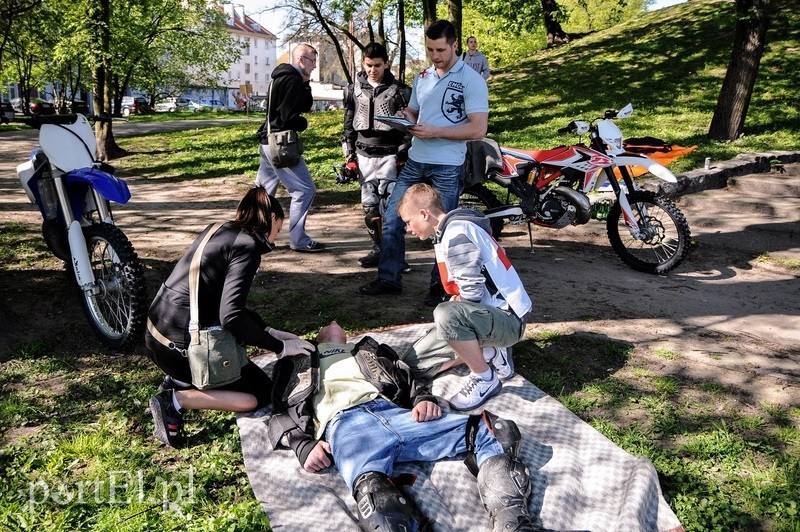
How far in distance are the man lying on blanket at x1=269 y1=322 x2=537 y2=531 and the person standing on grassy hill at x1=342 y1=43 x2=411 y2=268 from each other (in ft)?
8.51

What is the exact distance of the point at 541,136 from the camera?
40.1 ft

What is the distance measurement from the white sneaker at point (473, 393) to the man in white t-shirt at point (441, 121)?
1.57 metres

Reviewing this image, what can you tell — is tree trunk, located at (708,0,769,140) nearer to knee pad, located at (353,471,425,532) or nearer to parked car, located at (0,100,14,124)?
parked car, located at (0,100,14,124)

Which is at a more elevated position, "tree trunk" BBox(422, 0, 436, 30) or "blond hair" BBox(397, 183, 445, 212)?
"tree trunk" BBox(422, 0, 436, 30)

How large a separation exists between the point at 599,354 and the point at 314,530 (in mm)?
2502

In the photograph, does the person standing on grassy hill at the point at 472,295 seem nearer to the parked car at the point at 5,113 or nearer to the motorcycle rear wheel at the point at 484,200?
the motorcycle rear wheel at the point at 484,200

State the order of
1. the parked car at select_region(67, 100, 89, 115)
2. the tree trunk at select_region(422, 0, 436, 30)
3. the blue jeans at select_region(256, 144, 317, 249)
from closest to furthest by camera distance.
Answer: the parked car at select_region(67, 100, 89, 115) < the blue jeans at select_region(256, 144, 317, 249) < the tree trunk at select_region(422, 0, 436, 30)

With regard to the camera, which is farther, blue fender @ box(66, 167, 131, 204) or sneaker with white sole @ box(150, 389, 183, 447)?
blue fender @ box(66, 167, 131, 204)

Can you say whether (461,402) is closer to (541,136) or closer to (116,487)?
(116,487)

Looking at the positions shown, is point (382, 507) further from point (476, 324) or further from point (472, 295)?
point (472, 295)

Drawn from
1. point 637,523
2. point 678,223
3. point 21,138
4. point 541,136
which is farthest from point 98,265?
point 21,138

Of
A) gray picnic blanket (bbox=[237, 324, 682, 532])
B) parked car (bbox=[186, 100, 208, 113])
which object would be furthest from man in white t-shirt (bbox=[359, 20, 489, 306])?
parked car (bbox=[186, 100, 208, 113])

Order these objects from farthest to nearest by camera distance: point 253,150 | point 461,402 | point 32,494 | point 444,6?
1. point 444,6
2. point 253,150
3. point 461,402
4. point 32,494

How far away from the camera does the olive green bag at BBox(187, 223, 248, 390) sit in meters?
3.30
